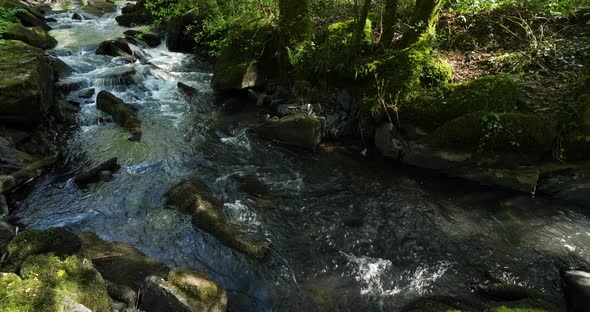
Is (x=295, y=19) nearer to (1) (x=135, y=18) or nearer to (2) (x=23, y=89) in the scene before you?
(2) (x=23, y=89)

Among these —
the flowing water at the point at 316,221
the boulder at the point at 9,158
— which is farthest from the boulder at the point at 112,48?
the boulder at the point at 9,158

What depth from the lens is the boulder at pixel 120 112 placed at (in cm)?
909

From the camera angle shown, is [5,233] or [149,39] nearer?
[5,233]

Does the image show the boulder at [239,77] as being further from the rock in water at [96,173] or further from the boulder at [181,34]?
the boulder at [181,34]

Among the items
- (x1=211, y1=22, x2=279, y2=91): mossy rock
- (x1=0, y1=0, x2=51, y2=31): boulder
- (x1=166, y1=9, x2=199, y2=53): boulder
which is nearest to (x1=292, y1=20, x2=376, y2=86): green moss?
(x1=211, y1=22, x2=279, y2=91): mossy rock

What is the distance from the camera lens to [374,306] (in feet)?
15.1

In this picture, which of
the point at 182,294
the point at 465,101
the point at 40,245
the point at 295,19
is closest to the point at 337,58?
the point at 295,19

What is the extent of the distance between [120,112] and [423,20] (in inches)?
325

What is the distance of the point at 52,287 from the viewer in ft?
10.3

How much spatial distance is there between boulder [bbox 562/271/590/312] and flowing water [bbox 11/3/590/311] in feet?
0.85

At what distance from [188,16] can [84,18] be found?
960 cm

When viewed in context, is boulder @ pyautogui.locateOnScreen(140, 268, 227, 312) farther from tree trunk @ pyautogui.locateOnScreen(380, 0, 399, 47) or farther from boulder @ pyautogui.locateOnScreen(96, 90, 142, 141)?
tree trunk @ pyautogui.locateOnScreen(380, 0, 399, 47)

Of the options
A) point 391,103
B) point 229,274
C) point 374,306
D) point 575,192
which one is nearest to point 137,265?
point 229,274

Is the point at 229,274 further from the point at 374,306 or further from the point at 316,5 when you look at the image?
the point at 316,5
